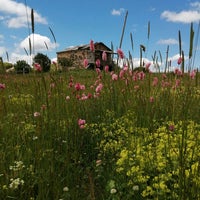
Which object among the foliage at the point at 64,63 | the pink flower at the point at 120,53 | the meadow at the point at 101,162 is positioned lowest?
the meadow at the point at 101,162

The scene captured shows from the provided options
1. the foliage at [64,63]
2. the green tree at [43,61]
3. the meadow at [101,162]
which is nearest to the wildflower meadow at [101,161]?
the meadow at [101,162]

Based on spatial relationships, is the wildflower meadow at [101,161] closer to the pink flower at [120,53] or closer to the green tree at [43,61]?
the pink flower at [120,53]

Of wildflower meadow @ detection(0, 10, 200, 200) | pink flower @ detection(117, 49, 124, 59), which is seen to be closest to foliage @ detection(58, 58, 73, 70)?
wildflower meadow @ detection(0, 10, 200, 200)

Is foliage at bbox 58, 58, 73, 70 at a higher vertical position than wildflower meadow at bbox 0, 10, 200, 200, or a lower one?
higher

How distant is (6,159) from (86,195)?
823 millimetres

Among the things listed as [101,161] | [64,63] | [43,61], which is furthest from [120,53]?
[101,161]

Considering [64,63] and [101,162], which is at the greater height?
[64,63]

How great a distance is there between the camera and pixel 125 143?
11.0 feet

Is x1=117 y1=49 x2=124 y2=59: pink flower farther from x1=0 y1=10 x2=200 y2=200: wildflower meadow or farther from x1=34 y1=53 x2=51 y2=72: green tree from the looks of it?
x1=34 y1=53 x2=51 y2=72: green tree

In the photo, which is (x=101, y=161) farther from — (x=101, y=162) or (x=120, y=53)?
(x=120, y=53)

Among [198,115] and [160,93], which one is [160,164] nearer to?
[198,115]

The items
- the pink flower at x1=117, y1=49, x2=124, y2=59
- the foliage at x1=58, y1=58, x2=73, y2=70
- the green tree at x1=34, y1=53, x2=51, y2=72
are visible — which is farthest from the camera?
the foliage at x1=58, y1=58, x2=73, y2=70

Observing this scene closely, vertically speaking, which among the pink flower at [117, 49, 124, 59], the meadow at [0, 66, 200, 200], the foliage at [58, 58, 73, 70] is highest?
the pink flower at [117, 49, 124, 59]

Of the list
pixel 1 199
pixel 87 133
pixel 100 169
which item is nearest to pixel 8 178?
pixel 1 199
